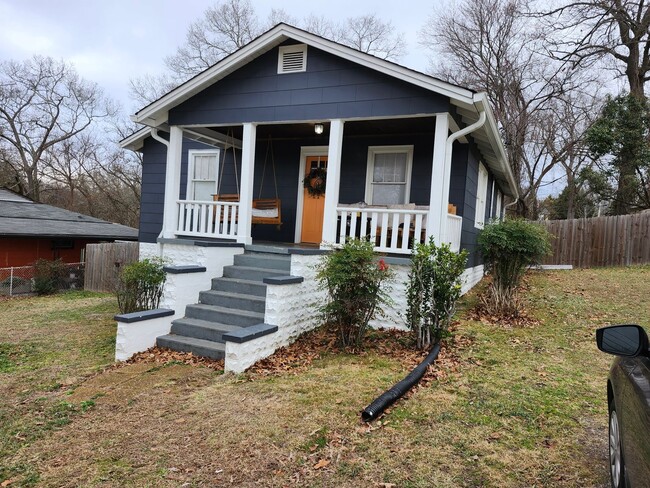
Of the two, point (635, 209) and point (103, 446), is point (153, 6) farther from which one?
point (635, 209)

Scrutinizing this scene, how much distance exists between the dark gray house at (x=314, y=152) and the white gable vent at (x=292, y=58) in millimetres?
20

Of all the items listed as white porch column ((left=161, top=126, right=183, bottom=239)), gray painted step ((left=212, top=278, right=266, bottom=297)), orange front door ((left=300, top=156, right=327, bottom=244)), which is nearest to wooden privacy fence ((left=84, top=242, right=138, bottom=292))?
white porch column ((left=161, top=126, right=183, bottom=239))

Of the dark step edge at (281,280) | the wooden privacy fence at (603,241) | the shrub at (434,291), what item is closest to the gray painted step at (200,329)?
the dark step edge at (281,280)

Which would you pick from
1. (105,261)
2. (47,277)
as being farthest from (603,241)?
(47,277)

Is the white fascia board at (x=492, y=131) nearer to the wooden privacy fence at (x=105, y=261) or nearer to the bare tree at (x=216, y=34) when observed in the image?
the wooden privacy fence at (x=105, y=261)

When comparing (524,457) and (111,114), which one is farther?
(111,114)

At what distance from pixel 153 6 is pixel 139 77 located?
7.53 meters

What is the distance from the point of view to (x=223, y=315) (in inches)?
223

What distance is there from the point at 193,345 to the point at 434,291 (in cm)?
316

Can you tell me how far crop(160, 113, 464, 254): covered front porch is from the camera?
659 centimetres

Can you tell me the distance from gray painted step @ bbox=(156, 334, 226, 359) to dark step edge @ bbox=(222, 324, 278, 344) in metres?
0.57

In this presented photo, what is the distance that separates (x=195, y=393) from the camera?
410 cm

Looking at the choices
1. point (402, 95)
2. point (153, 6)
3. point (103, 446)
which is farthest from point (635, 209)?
point (153, 6)

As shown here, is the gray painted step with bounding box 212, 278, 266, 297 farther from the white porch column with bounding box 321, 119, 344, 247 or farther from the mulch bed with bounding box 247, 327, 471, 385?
the white porch column with bounding box 321, 119, 344, 247
